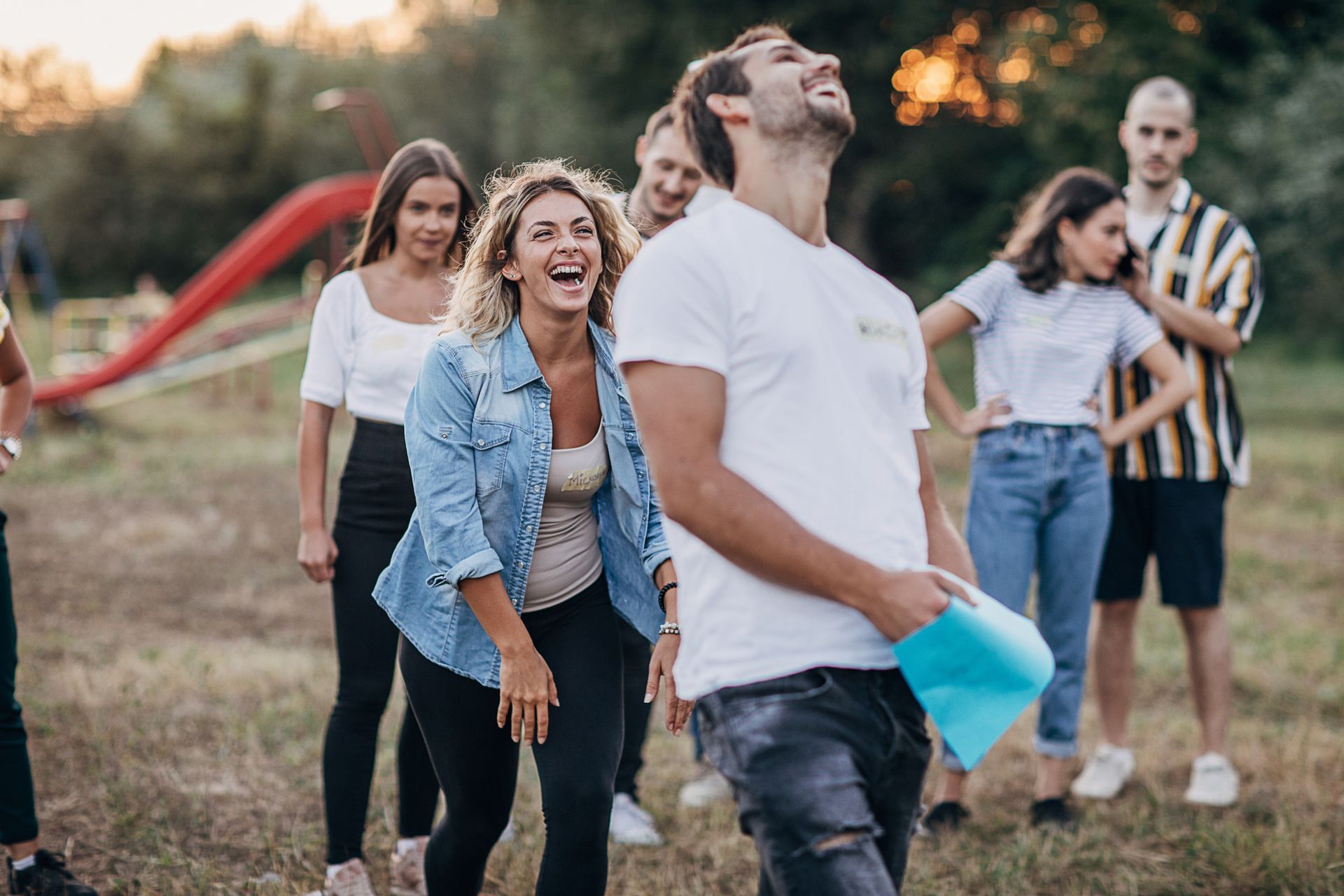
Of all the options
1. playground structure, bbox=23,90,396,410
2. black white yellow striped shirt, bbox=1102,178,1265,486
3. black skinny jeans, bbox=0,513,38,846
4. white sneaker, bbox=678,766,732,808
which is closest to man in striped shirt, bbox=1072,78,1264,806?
black white yellow striped shirt, bbox=1102,178,1265,486

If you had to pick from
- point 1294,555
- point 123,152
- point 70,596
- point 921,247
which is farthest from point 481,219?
point 123,152

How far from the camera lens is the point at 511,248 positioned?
9.68ft

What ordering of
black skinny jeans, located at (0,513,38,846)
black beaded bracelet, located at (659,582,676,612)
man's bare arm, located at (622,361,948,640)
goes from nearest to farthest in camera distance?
1. man's bare arm, located at (622,361,948,640)
2. black beaded bracelet, located at (659,582,676,612)
3. black skinny jeans, located at (0,513,38,846)

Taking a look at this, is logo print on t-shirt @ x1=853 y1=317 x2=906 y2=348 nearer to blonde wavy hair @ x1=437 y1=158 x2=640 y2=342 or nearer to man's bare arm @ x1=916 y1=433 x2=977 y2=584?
man's bare arm @ x1=916 y1=433 x2=977 y2=584

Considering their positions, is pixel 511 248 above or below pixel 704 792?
above

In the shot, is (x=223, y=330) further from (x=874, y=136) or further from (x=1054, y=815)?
(x=1054, y=815)

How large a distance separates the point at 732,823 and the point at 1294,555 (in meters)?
6.92

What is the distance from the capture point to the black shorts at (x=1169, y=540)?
190 inches

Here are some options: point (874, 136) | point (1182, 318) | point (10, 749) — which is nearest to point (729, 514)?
point (10, 749)

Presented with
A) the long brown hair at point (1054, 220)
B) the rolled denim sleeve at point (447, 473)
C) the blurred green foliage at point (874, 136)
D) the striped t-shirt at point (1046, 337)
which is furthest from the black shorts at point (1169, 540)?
the blurred green foliage at point (874, 136)

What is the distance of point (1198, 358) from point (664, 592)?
9.63 feet

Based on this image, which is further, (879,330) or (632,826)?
(632,826)

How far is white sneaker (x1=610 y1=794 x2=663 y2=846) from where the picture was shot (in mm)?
4328

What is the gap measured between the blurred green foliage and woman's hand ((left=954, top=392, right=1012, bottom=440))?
485 inches
